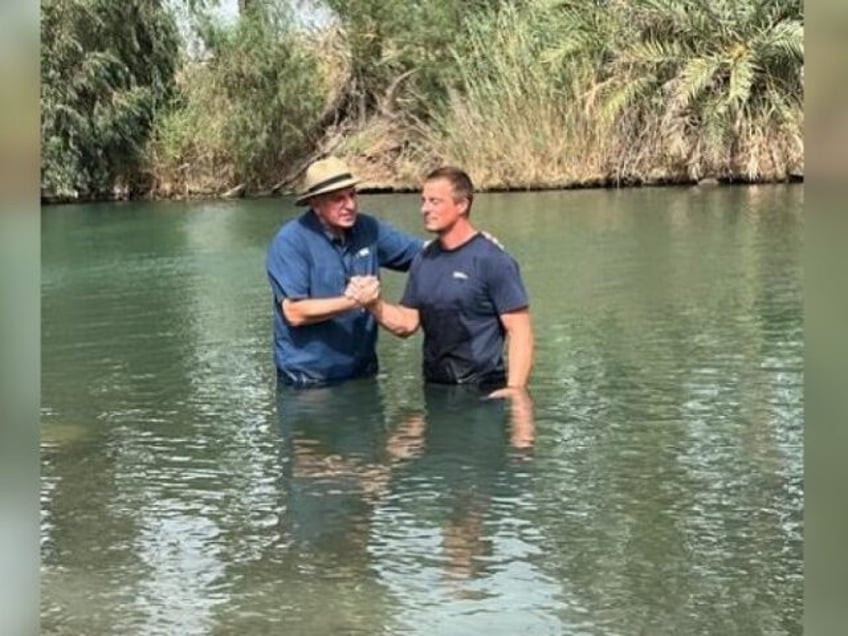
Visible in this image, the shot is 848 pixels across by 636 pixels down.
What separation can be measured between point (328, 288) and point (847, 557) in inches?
217

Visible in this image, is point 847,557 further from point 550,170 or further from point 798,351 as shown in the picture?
point 550,170

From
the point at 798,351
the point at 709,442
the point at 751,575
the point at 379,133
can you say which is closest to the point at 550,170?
the point at 379,133

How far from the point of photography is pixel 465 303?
602 cm

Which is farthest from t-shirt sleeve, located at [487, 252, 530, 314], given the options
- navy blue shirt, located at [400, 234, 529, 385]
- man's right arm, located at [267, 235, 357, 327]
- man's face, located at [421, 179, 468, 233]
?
man's right arm, located at [267, 235, 357, 327]

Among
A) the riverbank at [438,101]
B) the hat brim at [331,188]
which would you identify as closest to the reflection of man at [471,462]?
the hat brim at [331,188]

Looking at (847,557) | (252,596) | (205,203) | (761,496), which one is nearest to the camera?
(847,557)

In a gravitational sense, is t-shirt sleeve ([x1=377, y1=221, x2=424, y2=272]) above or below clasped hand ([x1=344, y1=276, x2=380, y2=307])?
above

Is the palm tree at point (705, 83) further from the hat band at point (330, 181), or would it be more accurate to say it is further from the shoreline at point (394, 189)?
the hat band at point (330, 181)

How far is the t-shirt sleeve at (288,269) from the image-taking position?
20.0ft

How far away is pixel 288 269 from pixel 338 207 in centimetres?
34

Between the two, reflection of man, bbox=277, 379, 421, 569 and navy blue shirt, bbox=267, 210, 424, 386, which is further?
navy blue shirt, bbox=267, 210, 424, 386

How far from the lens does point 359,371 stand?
21.3ft

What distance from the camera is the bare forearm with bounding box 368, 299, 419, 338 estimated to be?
5961 mm

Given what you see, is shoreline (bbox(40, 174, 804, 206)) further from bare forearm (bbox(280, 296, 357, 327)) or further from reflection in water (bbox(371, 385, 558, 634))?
reflection in water (bbox(371, 385, 558, 634))
